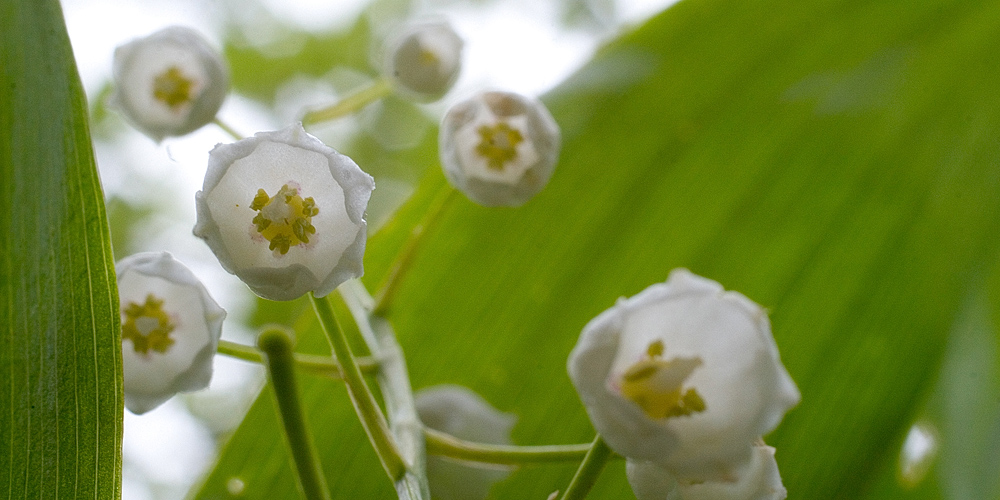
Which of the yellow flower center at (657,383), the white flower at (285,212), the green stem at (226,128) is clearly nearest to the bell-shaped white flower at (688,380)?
the yellow flower center at (657,383)

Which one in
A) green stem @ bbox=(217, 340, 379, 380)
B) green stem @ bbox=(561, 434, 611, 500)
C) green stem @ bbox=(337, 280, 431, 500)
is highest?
green stem @ bbox=(561, 434, 611, 500)

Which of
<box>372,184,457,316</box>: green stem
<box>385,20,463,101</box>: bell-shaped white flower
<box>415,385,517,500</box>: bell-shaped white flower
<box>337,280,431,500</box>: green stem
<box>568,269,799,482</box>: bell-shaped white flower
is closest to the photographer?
<box>568,269,799,482</box>: bell-shaped white flower

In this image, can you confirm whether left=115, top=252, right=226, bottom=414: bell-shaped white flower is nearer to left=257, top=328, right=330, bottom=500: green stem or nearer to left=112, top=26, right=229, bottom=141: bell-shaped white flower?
left=257, top=328, right=330, bottom=500: green stem

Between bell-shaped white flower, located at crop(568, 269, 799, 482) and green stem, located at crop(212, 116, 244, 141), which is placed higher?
green stem, located at crop(212, 116, 244, 141)

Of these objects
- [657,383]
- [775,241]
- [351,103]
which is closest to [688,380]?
[657,383]

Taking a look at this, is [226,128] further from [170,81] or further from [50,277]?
[50,277]

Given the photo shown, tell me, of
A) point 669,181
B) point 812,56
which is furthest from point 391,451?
point 812,56

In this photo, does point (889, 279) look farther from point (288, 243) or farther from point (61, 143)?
point (61, 143)

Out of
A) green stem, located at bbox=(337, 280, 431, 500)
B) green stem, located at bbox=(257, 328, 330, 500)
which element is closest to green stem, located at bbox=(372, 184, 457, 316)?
green stem, located at bbox=(337, 280, 431, 500)
